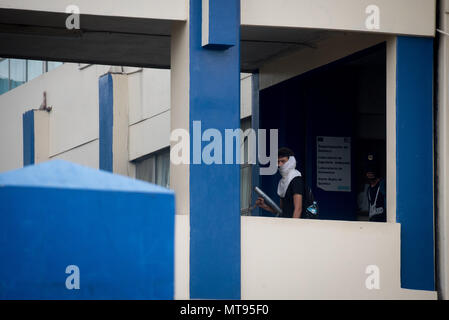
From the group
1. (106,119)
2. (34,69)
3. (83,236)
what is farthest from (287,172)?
(34,69)

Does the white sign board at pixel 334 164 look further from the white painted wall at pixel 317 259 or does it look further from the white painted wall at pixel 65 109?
the white painted wall at pixel 65 109

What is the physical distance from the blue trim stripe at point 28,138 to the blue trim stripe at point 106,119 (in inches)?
167

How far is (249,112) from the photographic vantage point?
1727 cm

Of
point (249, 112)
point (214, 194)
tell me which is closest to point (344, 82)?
point (249, 112)

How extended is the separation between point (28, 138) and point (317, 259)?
1638 centimetres

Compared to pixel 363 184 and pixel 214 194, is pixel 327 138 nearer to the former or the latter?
pixel 363 184

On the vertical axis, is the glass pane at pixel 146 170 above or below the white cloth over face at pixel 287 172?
above

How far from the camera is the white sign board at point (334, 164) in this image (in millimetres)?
15406

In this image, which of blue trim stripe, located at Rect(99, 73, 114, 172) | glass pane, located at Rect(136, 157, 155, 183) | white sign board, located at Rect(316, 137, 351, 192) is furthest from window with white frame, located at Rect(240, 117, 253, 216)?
blue trim stripe, located at Rect(99, 73, 114, 172)

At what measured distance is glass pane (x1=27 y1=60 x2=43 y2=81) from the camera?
28328mm

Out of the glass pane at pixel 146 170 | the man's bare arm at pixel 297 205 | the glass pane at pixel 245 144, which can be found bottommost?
the man's bare arm at pixel 297 205

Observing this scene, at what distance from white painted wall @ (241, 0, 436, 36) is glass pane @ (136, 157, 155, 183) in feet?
33.6

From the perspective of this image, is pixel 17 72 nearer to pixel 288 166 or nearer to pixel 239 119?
pixel 288 166

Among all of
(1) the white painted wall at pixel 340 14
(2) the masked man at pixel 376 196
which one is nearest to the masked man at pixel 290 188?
(2) the masked man at pixel 376 196
